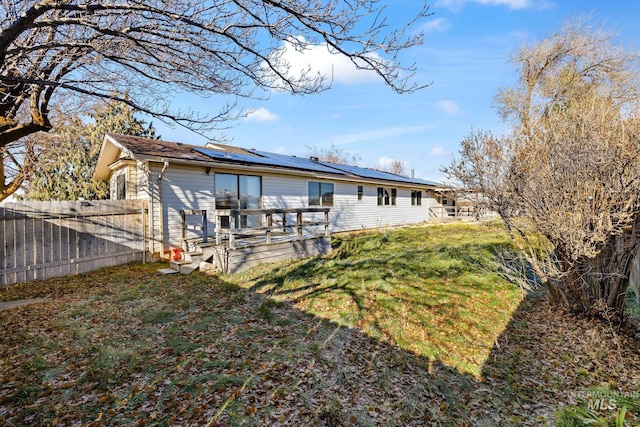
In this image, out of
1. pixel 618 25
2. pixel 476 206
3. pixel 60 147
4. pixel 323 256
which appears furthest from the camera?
pixel 618 25

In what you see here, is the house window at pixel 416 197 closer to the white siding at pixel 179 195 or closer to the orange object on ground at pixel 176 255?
the white siding at pixel 179 195

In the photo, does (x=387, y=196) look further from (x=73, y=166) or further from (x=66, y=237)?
(x=73, y=166)

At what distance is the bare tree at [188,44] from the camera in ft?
11.2

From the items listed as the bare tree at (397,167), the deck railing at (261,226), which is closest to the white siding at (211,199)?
the deck railing at (261,226)

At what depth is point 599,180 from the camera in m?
4.21

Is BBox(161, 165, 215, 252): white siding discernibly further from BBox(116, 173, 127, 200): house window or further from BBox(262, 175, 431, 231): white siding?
BBox(116, 173, 127, 200): house window

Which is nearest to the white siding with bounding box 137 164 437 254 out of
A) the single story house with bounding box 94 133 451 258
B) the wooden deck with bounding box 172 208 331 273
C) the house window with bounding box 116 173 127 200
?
the single story house with bounding box 94 133 451 258

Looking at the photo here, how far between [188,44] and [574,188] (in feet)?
19.1

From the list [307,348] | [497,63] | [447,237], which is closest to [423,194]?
[447,237]

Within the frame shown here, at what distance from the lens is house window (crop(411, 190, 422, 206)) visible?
65.7ft

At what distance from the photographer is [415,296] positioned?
5809 mm

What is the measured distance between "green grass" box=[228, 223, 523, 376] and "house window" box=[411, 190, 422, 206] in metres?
11.5

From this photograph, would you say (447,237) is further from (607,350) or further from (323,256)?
(607,350)

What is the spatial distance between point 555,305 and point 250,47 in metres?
6.59
